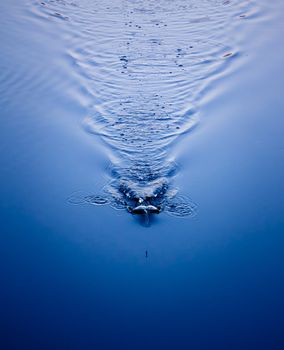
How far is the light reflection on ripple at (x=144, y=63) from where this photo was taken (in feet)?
19.9

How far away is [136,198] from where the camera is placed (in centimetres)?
523

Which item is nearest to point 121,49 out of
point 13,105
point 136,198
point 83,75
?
point 83,75

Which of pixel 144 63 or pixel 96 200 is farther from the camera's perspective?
pixel 144 63

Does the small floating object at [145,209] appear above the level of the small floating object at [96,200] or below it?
below

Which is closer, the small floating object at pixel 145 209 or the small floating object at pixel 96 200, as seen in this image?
the small floating object at pixel 145 209

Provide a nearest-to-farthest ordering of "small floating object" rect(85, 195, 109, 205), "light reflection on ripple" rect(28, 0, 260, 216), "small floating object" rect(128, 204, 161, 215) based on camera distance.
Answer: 1. "small floating object" rect(128, 204, 161, 215)
2. "small floating object" rect(85, 195, 109, 205)
3. "light reflection on ripple" rect(28, 0, 260, 216)

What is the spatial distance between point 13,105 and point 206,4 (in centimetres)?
489

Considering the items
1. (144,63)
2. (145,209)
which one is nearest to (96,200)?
(145,209)

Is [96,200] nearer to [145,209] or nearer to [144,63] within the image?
[145,209]

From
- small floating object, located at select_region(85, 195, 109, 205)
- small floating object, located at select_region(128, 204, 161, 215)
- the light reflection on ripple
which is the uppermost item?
the light reflection on ripple

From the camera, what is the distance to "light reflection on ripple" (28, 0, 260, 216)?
19.9ft

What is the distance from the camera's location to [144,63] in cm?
771

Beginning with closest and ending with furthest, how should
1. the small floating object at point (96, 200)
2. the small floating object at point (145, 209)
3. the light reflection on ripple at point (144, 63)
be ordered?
1. the small floating object at point (145, 209)
2. the small floating object at point (96, 200)
3. the light reflection on ripple at point (144, 63)

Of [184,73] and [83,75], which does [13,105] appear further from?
[184,73]
